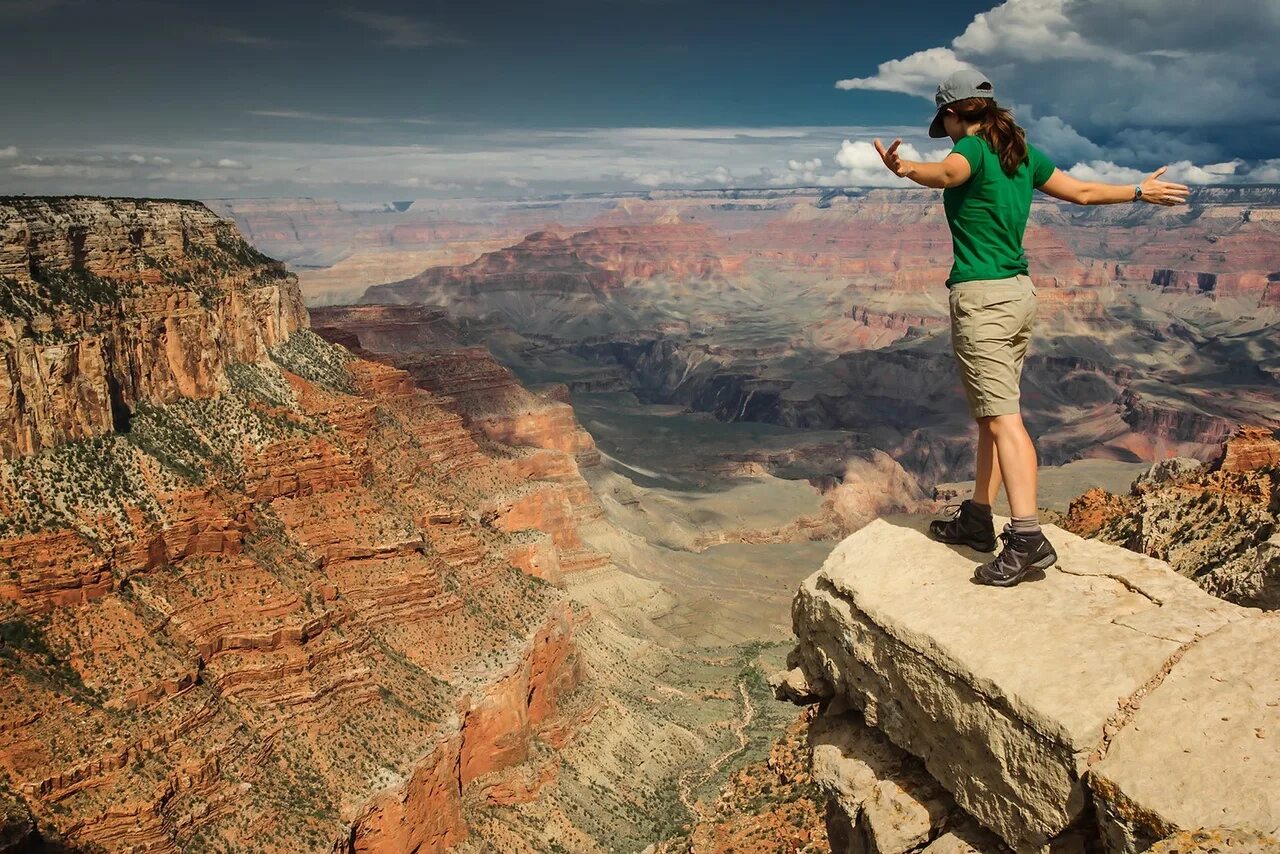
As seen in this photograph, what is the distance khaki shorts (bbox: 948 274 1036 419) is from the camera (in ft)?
28.0

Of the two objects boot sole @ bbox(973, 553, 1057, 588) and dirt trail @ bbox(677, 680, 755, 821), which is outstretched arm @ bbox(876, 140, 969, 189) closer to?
boot sole @ bbox(973, 553, 1057, 588)

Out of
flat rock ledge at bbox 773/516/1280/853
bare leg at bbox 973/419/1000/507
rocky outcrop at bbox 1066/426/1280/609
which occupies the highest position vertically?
bare leg at bbox 973/419/1000/507

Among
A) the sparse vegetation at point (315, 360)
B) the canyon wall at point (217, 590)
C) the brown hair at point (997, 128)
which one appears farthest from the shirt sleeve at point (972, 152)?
the sparse vegetation at point (315, 360)

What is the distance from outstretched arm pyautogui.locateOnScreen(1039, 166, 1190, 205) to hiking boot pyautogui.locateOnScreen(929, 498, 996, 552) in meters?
3.08

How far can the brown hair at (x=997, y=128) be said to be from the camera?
849 cm

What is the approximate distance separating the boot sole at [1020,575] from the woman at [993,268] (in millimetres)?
12

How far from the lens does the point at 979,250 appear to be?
8656 millimetres

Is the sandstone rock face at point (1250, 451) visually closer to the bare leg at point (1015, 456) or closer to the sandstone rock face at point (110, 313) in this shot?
the bare leg at point (1015, 456)

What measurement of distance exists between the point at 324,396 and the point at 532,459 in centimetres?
3918

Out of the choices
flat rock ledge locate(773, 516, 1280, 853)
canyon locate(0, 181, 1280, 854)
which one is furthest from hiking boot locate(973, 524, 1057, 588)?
canyon locate(0, 181, 1280, 854)

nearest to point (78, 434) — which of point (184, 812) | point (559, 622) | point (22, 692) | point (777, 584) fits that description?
point (22, 692)

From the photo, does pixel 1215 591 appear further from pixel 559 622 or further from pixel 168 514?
pixel 559 622

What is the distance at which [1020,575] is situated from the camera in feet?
27.0

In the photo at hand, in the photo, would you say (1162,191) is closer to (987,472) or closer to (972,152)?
(972,152)
